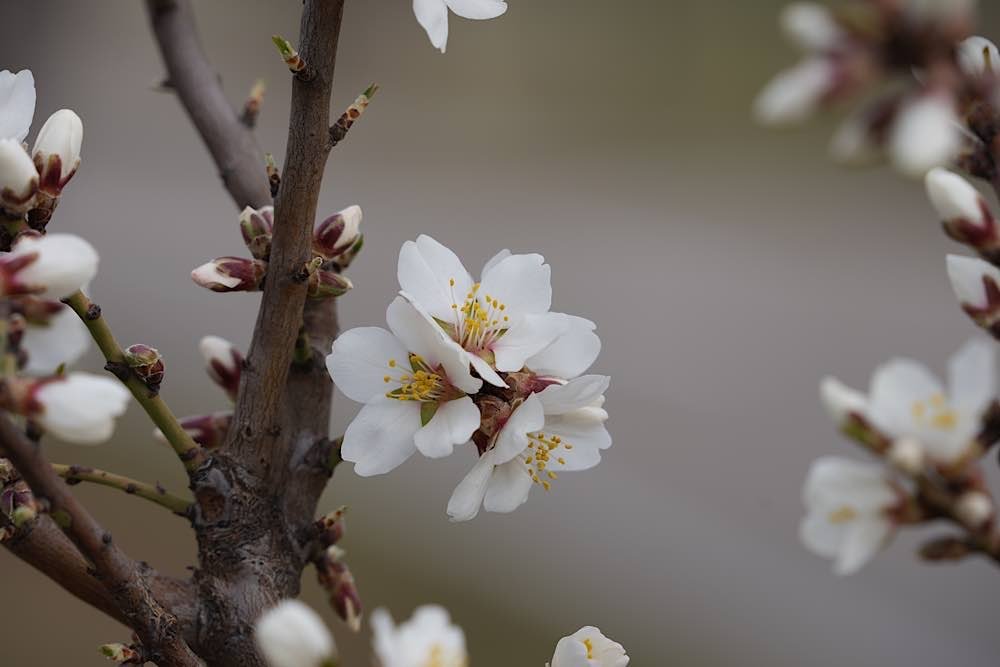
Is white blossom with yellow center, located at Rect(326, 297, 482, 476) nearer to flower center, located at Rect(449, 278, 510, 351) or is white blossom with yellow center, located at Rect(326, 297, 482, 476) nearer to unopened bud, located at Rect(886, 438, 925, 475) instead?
flower center, located at Rect(449, 278, 510, 351)

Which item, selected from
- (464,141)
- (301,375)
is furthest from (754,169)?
(301,375)

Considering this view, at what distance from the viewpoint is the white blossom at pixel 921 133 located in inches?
9.0

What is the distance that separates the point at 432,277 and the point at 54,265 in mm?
170

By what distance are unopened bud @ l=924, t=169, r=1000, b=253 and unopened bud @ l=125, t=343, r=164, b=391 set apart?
11.8 inches

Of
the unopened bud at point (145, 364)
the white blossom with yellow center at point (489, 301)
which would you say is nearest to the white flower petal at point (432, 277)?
the white blossom with yellow center at point (489, 301)

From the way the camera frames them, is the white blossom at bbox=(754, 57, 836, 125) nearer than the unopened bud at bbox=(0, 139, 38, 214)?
Yes

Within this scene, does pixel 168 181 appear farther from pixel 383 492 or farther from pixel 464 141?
pixel 383 492

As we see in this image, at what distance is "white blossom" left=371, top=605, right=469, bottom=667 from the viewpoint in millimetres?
283

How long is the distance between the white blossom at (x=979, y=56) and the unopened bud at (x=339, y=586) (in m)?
0.34

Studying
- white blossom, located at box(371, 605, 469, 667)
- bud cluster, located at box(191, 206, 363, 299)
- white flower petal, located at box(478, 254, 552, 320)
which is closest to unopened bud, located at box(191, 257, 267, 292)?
bud cluster, located at box(191, 206, 363, 299)

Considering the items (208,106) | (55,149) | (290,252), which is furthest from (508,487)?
(208,106)

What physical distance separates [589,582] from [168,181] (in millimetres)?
1958

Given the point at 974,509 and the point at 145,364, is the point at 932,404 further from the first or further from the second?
the point at 145,364

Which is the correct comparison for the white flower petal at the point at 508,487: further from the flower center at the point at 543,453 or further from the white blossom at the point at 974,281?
the white blossom at the point at 974,281
